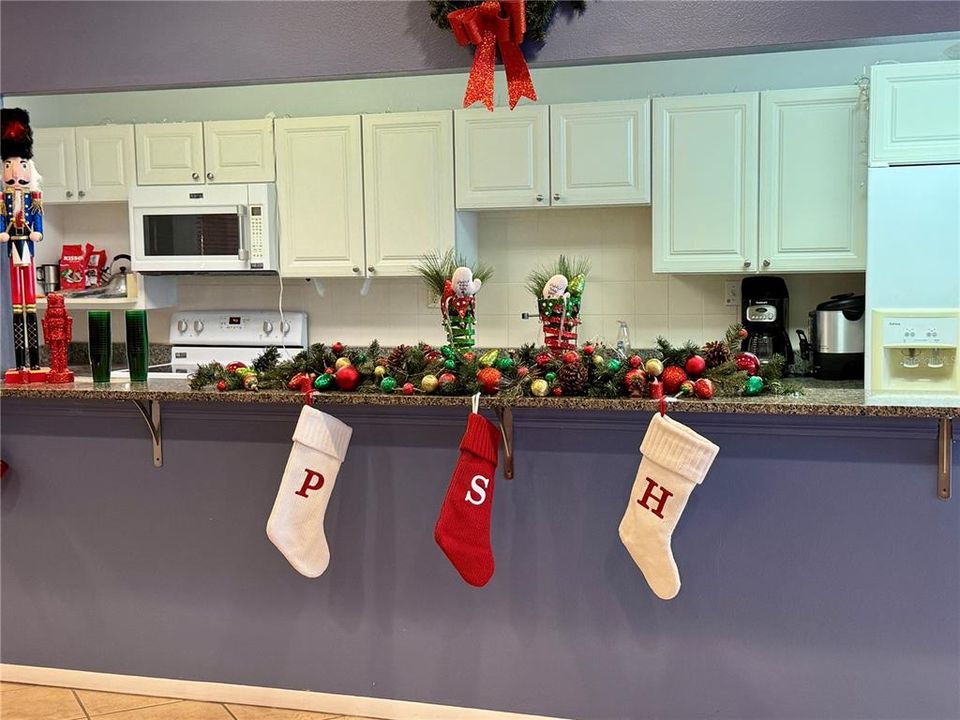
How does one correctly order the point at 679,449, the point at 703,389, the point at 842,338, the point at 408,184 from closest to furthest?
the point at 679,449, the point at 703,389, the point at 842,338, the point at 408,184

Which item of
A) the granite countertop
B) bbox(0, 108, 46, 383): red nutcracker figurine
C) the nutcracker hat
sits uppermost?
the nutcracker hat

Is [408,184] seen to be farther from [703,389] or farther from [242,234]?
[703,389]

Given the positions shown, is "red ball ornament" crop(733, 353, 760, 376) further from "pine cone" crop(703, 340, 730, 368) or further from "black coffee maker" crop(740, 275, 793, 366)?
"black coffee maker" crop(740, 275, 793, 366)

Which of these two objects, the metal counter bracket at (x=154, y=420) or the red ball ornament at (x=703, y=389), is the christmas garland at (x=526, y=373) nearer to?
the red ball ornament at (x=703, y=389)

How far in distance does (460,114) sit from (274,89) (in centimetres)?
111

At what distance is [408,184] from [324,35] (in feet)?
4.99

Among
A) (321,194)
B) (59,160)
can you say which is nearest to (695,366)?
(321,194)

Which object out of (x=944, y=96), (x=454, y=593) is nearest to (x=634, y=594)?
(x=454, y=593)

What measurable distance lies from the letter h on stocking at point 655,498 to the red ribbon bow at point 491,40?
1011mm

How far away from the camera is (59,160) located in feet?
14.6

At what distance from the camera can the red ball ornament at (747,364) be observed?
2215mm

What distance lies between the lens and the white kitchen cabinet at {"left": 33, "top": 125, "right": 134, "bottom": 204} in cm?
439

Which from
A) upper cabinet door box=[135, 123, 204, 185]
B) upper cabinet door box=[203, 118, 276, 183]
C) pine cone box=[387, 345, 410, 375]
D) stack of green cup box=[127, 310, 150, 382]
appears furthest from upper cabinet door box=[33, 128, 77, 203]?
pine cone box=[387, 345, 410, 375]

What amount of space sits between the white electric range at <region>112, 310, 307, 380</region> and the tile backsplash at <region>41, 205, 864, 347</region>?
0.08 m
